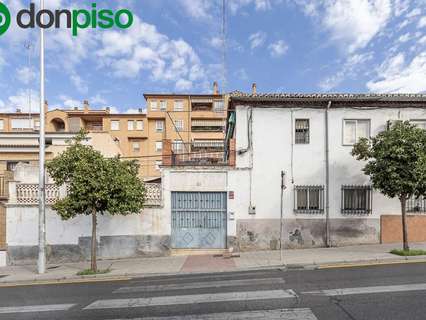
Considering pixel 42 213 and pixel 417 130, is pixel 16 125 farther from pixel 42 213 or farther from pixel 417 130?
pixel 417 130

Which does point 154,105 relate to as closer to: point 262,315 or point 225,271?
point 225,271

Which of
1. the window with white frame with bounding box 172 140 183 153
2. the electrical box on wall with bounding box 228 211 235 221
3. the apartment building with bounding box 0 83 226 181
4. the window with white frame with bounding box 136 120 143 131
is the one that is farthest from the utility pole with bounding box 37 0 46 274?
the window with white frame with bounding box 136 120 143 131

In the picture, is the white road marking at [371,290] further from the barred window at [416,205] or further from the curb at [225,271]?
the barred window at [416,205]

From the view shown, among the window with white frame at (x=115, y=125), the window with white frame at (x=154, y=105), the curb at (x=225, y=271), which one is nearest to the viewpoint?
the curb at (x=225, y=271)

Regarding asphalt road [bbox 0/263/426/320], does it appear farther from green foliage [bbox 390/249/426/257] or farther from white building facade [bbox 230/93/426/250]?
white building facade [bbox 230/93/426/250]

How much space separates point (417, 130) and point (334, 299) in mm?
7608

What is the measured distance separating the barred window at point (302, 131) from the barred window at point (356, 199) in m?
2.73

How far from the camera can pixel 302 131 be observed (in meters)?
13.9

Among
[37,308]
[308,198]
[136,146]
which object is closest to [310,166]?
[308,198]

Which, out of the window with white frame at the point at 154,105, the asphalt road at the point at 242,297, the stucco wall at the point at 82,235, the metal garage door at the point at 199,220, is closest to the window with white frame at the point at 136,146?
the window with white frame at the point at 154,105

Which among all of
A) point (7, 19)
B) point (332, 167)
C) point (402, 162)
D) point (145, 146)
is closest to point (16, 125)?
point (145, 146)

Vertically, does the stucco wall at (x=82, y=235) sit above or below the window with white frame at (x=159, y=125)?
below

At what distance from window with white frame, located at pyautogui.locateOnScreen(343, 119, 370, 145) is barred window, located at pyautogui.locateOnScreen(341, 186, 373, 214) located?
6.95 feet

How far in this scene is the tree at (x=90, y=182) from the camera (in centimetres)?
1005
